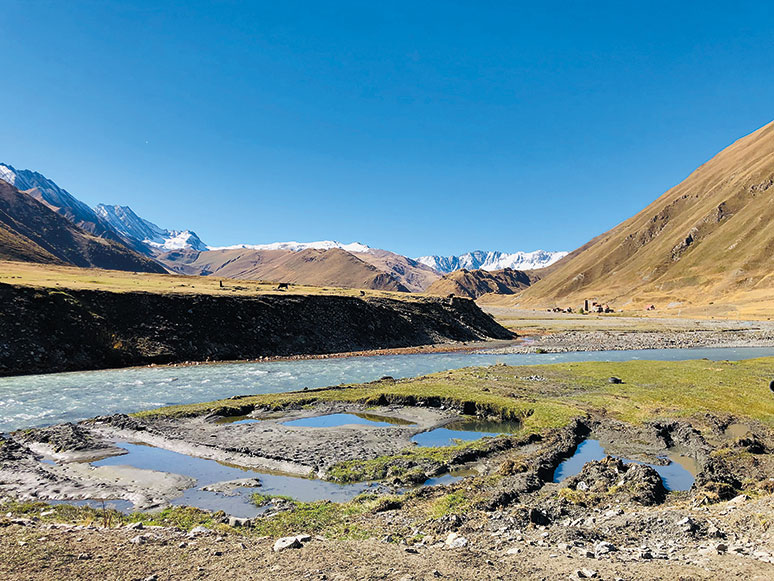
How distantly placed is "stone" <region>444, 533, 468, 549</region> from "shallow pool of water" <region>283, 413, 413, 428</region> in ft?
58.9

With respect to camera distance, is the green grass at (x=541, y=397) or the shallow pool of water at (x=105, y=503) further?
the green grass at (x=541, y=397)

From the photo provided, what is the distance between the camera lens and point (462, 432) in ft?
100

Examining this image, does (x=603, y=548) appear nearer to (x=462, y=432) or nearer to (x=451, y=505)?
(x=451, y=505)

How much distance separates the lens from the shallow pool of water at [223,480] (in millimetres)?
18344

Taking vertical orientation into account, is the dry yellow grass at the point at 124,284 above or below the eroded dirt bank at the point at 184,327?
above

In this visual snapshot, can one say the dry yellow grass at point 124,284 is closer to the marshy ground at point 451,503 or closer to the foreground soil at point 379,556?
the marshy ground at point 451,503

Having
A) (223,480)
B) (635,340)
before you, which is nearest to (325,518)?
(223,480)

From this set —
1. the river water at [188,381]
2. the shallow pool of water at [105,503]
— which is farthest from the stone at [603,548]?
the river water at [188,381]

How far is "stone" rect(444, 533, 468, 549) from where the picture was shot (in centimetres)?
1300

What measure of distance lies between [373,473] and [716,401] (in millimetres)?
29109

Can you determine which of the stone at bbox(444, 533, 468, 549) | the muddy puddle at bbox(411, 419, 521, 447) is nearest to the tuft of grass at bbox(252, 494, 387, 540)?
the stone at bbox(444, 533, 468, 549)

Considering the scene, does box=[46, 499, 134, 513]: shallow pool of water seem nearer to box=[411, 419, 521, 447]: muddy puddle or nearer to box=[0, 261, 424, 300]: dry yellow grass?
box=[411, 419, 521, 447]: muddy puddle

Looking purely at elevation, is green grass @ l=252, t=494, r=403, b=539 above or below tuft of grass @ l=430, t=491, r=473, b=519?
below

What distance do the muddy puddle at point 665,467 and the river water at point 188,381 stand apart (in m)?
30.6
